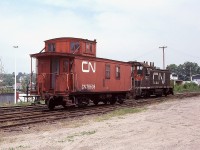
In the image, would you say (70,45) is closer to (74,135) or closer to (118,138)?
(74,135)

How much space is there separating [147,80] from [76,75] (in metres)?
14.0

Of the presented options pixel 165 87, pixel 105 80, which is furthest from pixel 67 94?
pixel 165 87

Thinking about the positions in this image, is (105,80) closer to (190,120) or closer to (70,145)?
(190,120)

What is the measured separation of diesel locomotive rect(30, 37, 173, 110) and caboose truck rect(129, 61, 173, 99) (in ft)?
14.7

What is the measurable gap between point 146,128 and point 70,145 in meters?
3.27

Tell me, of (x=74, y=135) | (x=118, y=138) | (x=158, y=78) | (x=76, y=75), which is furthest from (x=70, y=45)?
(x=158, y=78)

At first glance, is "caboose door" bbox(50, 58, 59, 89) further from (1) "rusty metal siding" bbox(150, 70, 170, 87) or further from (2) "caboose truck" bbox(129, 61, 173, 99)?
(1) "rusty metal siding" bbox(150, 70, 170, 87)

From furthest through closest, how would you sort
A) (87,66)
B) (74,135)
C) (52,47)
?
(52,47) < (87,66) < (74,135)

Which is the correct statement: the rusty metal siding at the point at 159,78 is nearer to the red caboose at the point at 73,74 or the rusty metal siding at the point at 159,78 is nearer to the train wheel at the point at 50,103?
the red caboose at the point at 73,74

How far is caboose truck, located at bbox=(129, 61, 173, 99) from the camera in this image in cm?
2969

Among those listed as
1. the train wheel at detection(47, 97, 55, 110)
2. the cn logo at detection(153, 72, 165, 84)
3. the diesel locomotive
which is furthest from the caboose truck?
the train wheel at detection(47, 97, 55, 110)

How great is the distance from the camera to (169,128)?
1061cm

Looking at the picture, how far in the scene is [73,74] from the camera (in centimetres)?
1828

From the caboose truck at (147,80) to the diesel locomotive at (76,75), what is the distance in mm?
4483
